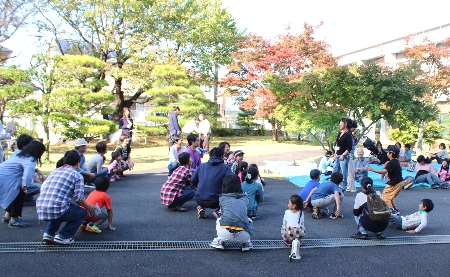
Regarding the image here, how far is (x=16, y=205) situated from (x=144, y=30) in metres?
16.0

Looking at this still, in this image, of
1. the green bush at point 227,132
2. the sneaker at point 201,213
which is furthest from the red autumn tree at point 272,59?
the sneaker at point 201,213

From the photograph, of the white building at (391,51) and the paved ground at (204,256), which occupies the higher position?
the white building at (391,51)

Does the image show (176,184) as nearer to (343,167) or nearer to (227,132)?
(343,167)

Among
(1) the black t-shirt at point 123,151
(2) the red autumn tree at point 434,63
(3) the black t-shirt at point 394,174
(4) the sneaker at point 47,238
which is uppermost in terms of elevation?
(2) the red autumn tree at point 434,63

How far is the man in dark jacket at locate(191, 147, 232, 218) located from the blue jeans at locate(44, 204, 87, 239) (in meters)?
1.74

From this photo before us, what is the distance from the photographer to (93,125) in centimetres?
1722

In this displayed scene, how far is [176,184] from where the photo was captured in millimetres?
6605

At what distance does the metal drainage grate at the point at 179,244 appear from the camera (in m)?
4.71

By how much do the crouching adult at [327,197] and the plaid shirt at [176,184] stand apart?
2089mm

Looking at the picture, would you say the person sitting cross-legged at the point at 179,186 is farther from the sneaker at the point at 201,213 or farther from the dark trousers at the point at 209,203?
the dark trousers at the point at 209,203

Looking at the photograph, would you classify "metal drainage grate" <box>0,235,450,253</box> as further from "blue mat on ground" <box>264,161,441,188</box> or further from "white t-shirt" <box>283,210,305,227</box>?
"blue mat on ground" <box>264,161,441,188</box>

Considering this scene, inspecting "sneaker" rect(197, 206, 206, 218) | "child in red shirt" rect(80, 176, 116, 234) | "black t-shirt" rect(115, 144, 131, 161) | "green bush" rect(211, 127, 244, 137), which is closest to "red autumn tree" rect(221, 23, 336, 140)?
"green bush" rect(211, 127, 244, 137)

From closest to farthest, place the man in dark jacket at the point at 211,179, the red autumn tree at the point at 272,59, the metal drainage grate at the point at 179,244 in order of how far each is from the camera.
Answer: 1. the metal drainage grate at the point at 179,244
2. the man in dark jacket at the point at 211,179
3. the red autumn tree at the point at 272,59

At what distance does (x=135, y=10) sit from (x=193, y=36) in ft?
10.7
